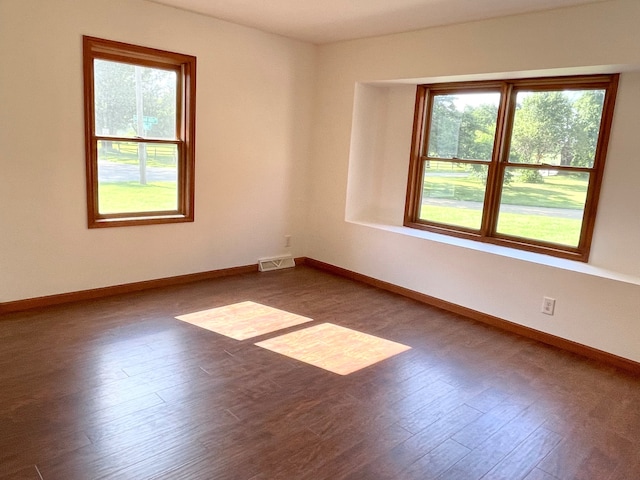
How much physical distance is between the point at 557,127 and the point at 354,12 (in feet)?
6.48

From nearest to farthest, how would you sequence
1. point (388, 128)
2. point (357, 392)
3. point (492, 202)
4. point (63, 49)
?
point (357, 392), point (63, 49), point (492, 202), point (388, 128)

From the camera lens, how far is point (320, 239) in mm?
5477

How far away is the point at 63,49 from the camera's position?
349cm

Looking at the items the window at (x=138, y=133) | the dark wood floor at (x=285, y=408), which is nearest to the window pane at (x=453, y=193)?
the dark wood floor at (x=285, y=408)

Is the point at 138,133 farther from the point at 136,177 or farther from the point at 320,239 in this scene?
the point at 320,239

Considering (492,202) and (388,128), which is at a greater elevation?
(388,128)

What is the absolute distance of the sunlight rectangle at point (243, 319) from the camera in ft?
11.4

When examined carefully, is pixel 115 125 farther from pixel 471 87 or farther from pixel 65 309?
pixel 471 87

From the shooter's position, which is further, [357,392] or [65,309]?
[65,309]

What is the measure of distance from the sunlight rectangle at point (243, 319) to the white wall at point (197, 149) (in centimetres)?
93

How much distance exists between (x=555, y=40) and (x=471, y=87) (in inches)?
37.6

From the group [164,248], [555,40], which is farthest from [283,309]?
[555,40]

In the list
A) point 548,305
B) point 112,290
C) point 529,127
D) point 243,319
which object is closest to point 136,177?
point 112,290

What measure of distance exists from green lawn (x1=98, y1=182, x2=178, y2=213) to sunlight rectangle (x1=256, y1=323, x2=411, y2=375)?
6.21ft
